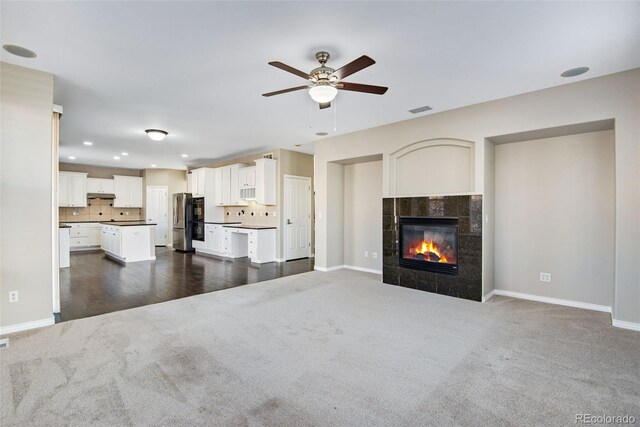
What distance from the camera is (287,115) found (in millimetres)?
4930

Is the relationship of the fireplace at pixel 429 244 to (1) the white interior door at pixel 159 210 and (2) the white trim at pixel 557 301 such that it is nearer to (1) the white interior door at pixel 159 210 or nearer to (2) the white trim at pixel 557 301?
(2) the white trim at pixel 557 301

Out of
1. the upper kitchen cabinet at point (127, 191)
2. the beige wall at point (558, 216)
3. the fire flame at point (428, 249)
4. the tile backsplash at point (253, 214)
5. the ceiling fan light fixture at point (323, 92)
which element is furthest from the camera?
the upper kitchen cabinet at point (127, 191)

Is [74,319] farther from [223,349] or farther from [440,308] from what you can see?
[440,308]

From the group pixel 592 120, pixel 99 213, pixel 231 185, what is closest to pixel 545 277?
pixel 592 120

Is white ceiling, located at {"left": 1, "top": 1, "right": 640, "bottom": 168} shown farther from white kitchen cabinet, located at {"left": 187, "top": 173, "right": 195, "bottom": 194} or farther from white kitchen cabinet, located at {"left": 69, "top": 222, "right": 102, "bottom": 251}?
white kitchen cabinet, located at {"left": 69, "top": 222, "right": 102, "bottom": 251}

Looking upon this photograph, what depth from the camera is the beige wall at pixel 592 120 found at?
3271mm

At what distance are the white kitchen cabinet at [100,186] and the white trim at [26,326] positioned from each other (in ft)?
27.7

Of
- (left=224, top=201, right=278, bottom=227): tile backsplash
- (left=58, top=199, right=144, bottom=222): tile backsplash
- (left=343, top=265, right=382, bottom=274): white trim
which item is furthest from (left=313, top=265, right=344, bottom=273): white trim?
(left=58, top=199, right=144, bottom=222): tile backsplash

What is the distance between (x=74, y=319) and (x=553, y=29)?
5670 millimetres

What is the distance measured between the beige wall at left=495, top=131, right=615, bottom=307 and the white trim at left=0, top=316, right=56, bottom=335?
5858 millimetres

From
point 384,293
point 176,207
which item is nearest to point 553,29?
point 384,293

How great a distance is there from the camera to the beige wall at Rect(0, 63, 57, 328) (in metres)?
3.13

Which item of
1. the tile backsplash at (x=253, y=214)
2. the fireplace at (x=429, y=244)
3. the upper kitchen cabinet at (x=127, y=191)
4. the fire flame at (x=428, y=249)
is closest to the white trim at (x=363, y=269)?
→ the fireplace at (x=429, y=244)

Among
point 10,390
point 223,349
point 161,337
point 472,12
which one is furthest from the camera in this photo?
point 161,337
